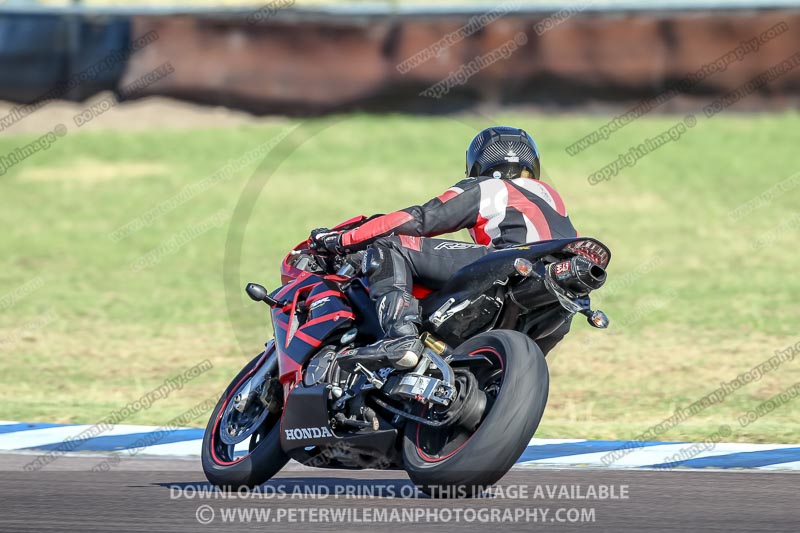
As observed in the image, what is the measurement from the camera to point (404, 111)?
20641 millimetres

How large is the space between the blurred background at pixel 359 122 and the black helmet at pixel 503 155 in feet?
25.5

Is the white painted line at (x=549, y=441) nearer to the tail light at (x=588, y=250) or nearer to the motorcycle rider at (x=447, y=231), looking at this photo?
the motorcycle rider at (x=447, y=231)

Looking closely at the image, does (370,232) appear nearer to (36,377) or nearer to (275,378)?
(275,378)

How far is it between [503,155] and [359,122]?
14.3 meters

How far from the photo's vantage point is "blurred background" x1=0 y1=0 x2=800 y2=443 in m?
16.0

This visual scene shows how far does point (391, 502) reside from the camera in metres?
5.67

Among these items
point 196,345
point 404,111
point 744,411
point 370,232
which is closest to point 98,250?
point 196,345

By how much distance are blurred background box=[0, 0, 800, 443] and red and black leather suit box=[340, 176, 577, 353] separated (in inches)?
319

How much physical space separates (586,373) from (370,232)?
4474 mm

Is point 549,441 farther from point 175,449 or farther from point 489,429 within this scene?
point 489,429

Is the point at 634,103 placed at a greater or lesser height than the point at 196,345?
greater
